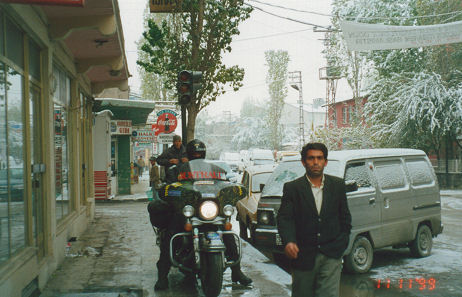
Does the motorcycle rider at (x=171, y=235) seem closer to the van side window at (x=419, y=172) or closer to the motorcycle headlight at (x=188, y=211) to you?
the motorcycle headlight at (x=188, y=211)

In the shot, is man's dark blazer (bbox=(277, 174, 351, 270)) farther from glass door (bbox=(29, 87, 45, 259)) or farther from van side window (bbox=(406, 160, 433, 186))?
van side window (bbox=(406, 160, 433, 186))

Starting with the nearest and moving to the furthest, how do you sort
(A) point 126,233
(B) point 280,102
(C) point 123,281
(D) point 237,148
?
(C) point 123,281 → (A) point 126,233 → (B) point 280,102 → (D) point 237,148

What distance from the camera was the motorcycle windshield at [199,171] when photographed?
622 cm

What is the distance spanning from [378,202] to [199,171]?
3432 mm

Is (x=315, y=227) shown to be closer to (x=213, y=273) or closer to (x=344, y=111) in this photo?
(x=213, y=273)

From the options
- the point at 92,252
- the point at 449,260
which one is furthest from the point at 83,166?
the point at 449,260

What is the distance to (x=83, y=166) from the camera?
12.5m

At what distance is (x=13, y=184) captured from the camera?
18.5ft

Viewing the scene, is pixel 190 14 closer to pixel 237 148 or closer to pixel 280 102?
pixel 280 102

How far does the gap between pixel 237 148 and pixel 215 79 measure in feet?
267

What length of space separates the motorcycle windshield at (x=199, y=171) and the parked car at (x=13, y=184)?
187cm

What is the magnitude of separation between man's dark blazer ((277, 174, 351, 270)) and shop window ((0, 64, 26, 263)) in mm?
2923

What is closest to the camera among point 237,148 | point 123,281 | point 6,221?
point 6,221

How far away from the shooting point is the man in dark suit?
164 inches
